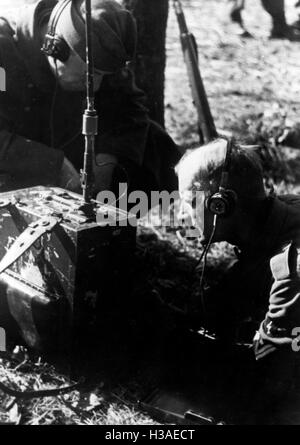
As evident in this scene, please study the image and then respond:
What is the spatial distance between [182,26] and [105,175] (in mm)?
2006

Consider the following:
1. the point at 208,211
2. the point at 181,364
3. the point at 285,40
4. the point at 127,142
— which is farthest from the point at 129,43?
the point at 285,40

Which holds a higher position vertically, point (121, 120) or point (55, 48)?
point (55, 48)

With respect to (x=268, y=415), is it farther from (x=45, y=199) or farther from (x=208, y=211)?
(x=45, y=199)

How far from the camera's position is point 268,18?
11508 mm

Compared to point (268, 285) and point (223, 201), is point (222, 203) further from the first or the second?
point (268, 285)

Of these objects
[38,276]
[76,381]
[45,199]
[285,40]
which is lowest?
[76,381]

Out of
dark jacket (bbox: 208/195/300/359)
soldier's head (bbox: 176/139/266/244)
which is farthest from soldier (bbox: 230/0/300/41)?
soldier's head (bbox: 176/139/266/244)

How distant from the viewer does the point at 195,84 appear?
554cm

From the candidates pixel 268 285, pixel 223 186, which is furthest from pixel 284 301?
pixel 223 186

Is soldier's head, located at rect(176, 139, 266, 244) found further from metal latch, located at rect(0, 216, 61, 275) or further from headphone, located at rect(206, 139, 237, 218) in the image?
metal latch, located at rect(0, 216, 61, 275)

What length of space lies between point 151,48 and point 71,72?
1.39 metres

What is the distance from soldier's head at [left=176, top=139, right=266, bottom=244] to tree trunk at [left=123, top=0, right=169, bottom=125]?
2.42m

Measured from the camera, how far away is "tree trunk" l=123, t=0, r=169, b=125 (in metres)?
4.89

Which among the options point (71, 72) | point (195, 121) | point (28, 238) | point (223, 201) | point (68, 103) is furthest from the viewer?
point (195, 121)
